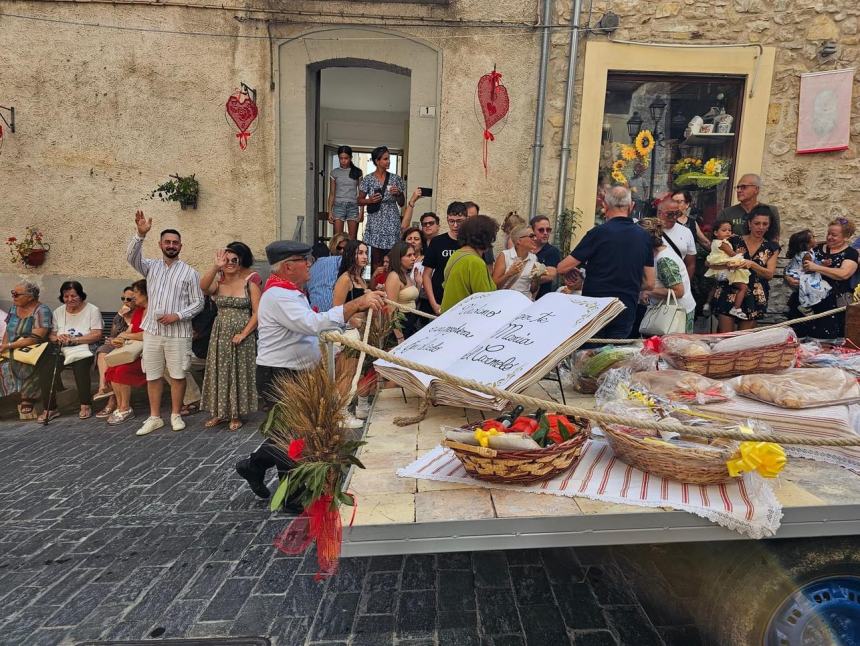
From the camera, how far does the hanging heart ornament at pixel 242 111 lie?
24.5 ft

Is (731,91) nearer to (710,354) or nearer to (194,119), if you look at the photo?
(710,354)

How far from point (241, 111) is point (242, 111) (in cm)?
1

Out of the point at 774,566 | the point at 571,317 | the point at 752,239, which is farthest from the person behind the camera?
the point at 752,239

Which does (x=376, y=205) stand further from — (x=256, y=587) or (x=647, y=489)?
(x=647, y=489)

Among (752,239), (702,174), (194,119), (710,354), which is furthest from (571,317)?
(194,119)

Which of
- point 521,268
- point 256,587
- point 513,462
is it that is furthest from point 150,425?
point 513,462

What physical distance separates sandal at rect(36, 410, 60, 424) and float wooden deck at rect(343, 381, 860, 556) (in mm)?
6409

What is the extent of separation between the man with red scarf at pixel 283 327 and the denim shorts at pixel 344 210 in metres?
4.38

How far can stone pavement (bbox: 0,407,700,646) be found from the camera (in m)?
2.53

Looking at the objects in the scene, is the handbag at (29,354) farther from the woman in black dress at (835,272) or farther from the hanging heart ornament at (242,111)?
the woman in black dress at (835,272)

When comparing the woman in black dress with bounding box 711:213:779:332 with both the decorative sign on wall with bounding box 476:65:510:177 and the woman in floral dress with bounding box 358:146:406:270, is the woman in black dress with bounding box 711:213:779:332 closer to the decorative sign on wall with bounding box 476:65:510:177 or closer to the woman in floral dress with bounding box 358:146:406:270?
the decorative sign on wall with bounding box 476:65:510:177

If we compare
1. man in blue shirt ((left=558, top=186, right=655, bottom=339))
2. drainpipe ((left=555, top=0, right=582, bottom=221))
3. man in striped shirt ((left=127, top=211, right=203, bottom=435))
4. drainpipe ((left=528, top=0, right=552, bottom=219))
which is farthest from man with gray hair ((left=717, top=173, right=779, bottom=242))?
man in striped shirt ((left=127, top=211, right=203, bottom=435))

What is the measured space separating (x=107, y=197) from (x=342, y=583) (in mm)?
7560

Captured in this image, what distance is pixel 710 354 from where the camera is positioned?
8.27ft
